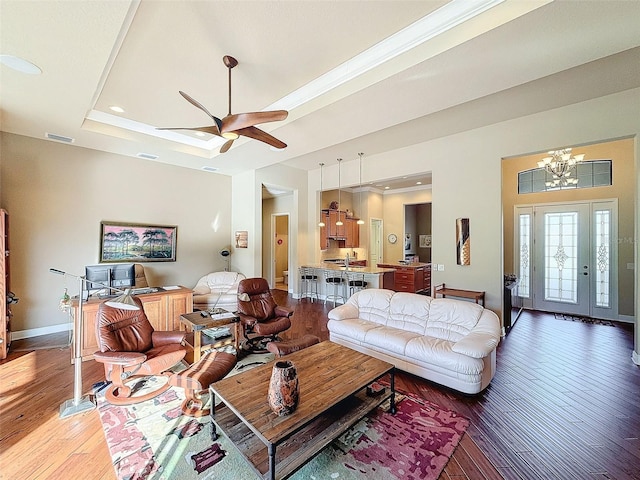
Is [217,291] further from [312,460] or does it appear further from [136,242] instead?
[312,460]

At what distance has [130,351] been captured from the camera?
290cm

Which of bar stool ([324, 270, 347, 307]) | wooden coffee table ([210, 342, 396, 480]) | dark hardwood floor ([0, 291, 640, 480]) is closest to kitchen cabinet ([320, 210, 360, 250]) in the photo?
bar stool ([324, 270, 347, 307])

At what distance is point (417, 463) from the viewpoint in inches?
74.9

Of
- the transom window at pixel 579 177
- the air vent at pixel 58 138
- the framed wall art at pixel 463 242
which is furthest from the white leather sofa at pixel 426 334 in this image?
the air vent at pixel 58 138

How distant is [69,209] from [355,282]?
5647mm

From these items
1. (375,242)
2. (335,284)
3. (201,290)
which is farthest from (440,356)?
(375,242)

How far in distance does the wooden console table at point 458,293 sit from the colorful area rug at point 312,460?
2529mm

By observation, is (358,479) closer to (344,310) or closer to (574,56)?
(344,310)

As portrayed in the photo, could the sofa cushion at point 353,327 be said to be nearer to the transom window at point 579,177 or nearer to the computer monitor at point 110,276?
the computer monitor at point 110,276

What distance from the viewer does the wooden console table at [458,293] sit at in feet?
14.8

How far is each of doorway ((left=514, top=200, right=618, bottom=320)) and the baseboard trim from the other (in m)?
9.43

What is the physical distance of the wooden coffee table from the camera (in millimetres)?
1672

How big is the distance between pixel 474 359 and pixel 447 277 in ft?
8.65

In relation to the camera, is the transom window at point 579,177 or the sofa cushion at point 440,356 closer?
the sofa cushion at point 440,356
